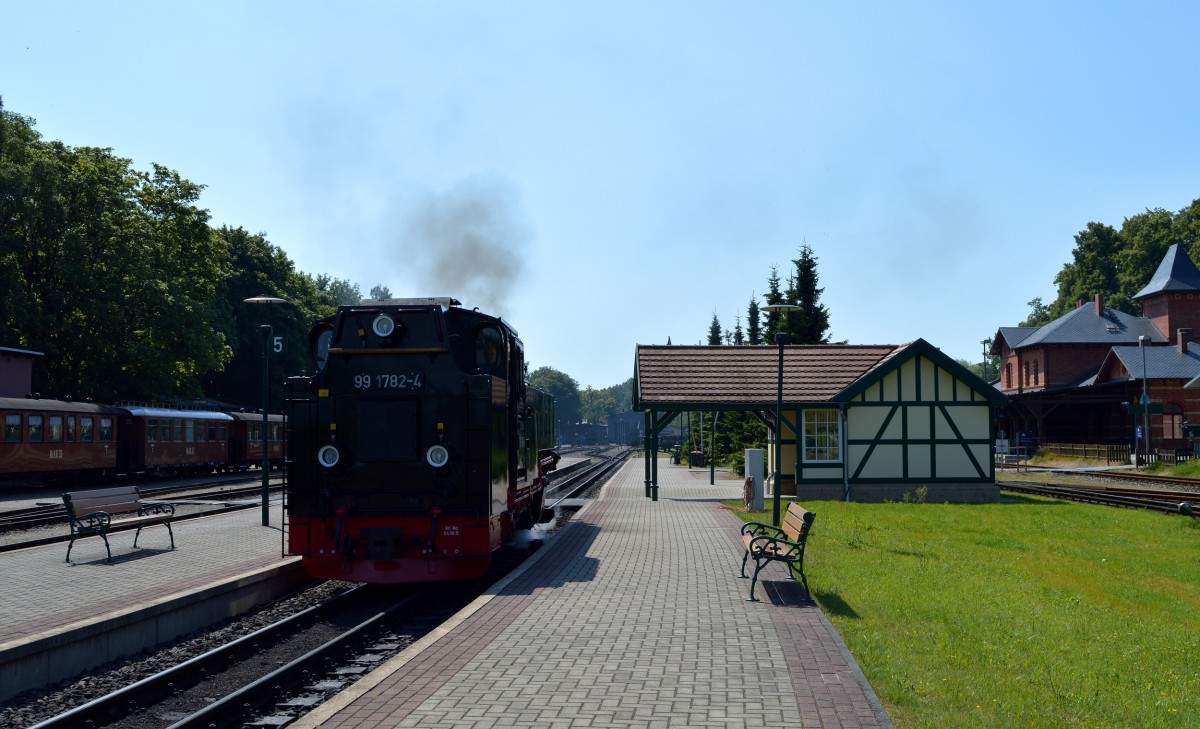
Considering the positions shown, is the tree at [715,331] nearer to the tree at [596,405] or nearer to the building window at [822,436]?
the building window at [822,436]

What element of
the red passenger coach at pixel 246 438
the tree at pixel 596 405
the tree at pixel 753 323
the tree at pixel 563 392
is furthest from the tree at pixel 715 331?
the tree at pixel 596 405

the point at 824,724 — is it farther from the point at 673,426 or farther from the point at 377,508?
the point at 673,426

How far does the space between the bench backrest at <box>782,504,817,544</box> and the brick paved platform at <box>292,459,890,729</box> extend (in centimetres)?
60

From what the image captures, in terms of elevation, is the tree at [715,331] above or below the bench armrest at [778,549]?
above

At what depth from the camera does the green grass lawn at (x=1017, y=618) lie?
6742 millimetres

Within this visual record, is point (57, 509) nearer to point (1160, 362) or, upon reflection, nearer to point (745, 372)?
point (745, 372)

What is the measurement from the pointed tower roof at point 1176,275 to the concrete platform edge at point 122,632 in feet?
198

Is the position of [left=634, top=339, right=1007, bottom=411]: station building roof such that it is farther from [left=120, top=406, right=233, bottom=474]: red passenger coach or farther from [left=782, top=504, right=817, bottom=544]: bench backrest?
[left=120, top=406, right=233, bottom=474]: red passenger coach

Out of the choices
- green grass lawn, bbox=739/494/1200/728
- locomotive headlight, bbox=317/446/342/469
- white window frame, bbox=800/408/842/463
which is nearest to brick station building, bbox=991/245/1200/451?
white window frame, bbox=800/408/842/463

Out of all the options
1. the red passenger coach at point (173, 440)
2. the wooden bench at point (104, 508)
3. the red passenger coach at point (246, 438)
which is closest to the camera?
the wooden bench at point (104, 508)

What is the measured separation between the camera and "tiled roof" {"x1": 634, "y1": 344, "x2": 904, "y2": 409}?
26.1 m

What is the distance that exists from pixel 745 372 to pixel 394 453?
676 inches

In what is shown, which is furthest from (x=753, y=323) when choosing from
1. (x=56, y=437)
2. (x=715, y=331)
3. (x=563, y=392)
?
(x=563, y=392)

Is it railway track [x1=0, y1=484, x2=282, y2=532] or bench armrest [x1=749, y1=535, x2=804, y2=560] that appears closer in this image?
bench armrest [x1=749, y1=535, x2=804, y2=560]
